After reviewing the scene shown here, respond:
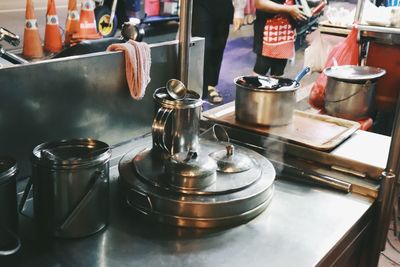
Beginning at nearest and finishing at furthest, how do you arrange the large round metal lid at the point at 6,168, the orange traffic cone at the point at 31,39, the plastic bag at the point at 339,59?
the large round metal lid at the point at 6,168 → the orange traffic cone at the point at 31,39 → the plastic bag at the point at 339,59

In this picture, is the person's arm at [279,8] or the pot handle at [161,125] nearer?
the pot handle at [161,125]

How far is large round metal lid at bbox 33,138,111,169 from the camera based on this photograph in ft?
2.66

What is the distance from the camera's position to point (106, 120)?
48.4 inches

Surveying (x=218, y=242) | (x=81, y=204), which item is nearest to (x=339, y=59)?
(x=218, y=242)

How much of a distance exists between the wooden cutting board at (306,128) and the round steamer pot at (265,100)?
0.07ft

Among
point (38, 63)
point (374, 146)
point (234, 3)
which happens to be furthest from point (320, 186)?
point (234, 3)

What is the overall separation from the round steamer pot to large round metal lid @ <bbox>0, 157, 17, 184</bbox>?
2.26 ft

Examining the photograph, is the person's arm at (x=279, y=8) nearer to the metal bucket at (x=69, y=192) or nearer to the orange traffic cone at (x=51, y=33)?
the orange traffic cone at (x=51, y=33)

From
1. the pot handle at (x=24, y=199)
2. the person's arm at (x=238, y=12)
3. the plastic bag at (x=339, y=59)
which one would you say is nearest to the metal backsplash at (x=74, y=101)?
the pot handle at (x=24, y=199)

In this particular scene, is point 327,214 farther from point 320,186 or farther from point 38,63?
point 38,63

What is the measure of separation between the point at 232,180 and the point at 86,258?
1.19 feet

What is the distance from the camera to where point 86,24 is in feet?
8.61

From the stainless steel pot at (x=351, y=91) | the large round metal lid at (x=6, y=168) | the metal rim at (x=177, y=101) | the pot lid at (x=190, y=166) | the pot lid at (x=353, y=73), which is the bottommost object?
the stainless steel pot at (x=351, y=91)

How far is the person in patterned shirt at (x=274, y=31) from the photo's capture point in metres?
3.02
